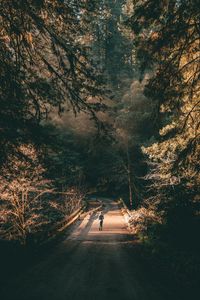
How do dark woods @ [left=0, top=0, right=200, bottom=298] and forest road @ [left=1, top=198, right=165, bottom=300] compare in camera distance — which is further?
forest road @ [left=1, top=198, right=165, bottom=300]

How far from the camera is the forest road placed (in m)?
10.7

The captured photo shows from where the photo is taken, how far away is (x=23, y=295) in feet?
34.7

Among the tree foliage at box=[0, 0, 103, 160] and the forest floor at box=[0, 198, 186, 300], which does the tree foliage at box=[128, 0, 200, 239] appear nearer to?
the tree foliage at box=[0, 0, 103, 160]

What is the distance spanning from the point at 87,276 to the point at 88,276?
0.04 metres

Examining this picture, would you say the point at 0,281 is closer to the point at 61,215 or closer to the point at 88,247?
the point at 88,247

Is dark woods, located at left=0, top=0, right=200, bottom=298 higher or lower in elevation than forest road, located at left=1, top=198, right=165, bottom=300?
higher

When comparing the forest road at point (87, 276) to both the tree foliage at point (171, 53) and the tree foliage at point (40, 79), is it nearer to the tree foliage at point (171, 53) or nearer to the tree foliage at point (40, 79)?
the tree foliage at point (171, 53)

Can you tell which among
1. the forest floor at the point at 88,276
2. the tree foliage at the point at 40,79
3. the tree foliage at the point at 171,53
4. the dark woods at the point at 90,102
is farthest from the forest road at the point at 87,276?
the tree foliage at the point at 40,79

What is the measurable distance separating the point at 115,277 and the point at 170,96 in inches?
271

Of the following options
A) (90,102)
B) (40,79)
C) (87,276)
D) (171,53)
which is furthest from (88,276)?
(171,53)

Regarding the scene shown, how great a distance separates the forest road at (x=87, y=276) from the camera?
10.7 meters

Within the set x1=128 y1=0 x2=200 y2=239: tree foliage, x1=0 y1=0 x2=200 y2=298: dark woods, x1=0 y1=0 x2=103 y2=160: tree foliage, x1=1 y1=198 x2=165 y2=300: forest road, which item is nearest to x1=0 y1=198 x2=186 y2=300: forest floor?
x1=1 y1=198 x2=165 y2=300: forest road

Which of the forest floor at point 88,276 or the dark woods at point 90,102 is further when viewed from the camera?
the forest floor at point 88,276

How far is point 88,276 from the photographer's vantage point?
43.3 feet
